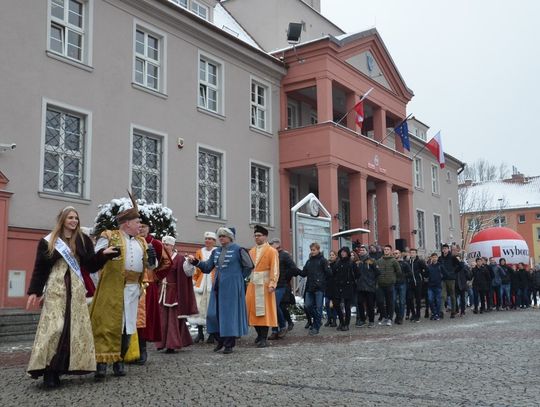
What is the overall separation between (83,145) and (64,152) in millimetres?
677

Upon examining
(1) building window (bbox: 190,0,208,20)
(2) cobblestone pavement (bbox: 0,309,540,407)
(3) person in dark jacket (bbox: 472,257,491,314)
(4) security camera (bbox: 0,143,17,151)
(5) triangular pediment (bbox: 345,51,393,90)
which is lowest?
(2) cobblestone pavement (bbox: 0,309,540,407)

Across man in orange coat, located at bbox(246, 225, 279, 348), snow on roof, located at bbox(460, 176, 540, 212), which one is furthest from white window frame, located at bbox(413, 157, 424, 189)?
snow on roof, located at bbox(460, 176, 540, 212)

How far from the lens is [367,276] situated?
14492mm

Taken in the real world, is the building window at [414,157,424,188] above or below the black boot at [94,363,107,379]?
above

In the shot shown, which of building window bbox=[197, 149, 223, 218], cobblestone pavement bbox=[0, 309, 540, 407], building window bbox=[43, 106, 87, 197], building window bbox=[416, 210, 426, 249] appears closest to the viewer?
cobblestone pavement bbox=[0, 309, 540, 407]

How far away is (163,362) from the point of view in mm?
8328

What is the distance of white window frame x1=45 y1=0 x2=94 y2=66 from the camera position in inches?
621

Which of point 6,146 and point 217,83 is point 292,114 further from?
point 6,146

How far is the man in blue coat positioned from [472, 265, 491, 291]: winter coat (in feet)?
39.4

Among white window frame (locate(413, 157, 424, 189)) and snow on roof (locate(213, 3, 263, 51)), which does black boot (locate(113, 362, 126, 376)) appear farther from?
white window frame (locate(413, 157, 424, 189))

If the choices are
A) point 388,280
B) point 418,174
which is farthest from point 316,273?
point 418,174

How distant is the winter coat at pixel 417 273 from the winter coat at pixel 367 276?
202 cm

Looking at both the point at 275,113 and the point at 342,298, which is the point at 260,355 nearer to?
the point at 342,298

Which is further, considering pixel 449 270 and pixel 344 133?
pixel 344 133
